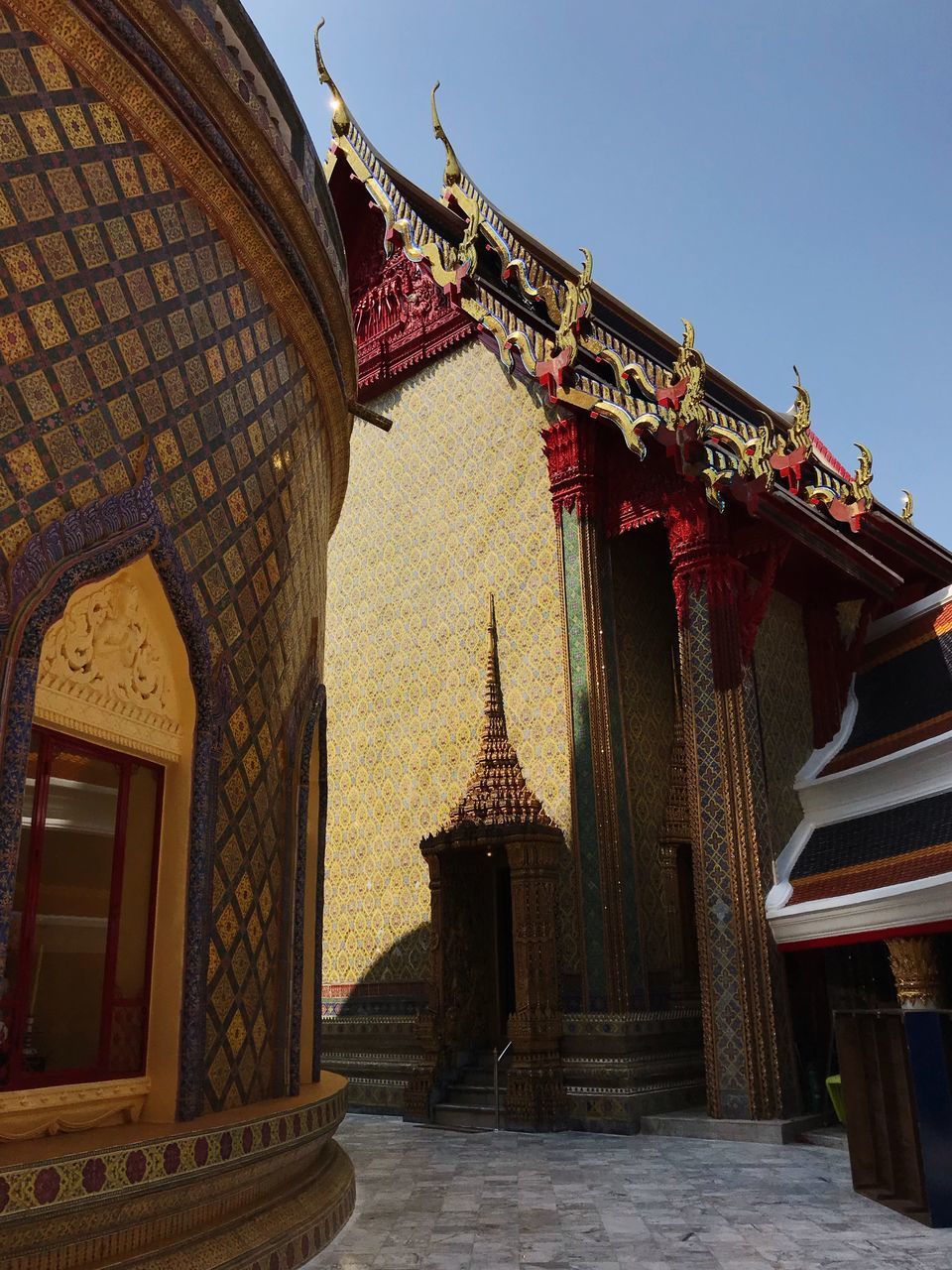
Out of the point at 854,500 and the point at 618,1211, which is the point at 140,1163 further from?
the point at 854,500

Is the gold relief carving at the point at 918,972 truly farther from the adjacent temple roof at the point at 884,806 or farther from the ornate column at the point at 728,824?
the ornate column at the point at 728,824

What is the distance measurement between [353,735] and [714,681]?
3.29 meters

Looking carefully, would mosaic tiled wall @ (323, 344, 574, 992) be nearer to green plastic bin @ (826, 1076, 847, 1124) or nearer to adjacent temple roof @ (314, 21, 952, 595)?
adjacent temple roof @ (314, 21, 952, 595)

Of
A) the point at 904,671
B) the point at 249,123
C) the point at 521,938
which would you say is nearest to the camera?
the point at 249,123

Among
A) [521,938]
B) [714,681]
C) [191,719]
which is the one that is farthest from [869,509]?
[191,719]

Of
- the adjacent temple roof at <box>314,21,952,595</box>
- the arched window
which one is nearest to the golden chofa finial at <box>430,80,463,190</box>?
the adjacent temple roof at <box>314,21,952,595</box>

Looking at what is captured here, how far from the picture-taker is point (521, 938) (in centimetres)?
648

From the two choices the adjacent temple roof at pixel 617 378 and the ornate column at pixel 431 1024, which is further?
the ornate column at pixel 431 1024

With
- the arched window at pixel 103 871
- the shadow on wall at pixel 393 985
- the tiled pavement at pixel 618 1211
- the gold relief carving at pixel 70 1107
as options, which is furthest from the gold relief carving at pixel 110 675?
the shadow on wall at pixel 393 985

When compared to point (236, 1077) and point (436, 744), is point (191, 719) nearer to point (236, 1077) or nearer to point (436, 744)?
point (236, 1077)

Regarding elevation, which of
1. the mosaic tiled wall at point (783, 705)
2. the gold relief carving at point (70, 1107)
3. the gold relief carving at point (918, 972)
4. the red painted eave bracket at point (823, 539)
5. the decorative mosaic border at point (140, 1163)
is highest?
the red painted eave bracket at point (823, 539)

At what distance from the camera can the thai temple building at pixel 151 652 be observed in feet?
7.63

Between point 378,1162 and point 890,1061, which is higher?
point 890,1061

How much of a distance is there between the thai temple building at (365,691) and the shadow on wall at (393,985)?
4 cm
